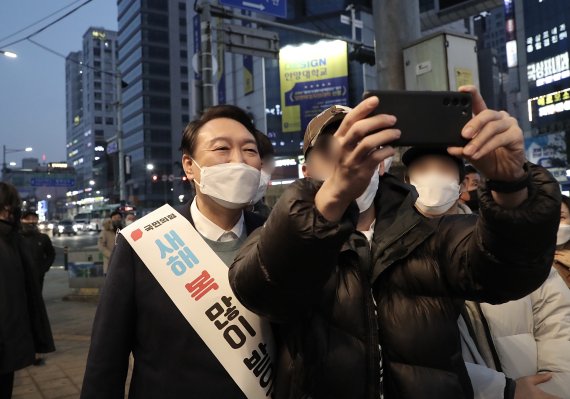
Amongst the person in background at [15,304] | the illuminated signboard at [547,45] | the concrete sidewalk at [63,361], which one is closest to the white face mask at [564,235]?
the person in background at [15,304]

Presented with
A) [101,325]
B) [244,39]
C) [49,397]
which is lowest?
[49,397]

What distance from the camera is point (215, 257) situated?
2012 millimetres

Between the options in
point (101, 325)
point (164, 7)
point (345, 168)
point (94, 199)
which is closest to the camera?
point (345, 168)

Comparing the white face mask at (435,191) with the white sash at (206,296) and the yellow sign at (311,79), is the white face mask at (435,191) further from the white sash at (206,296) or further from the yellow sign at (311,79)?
the yellow sign at (311,79)

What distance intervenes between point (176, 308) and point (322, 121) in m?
0.99

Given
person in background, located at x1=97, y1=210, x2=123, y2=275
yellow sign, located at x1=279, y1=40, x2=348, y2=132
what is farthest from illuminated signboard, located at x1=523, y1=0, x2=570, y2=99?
person in background, located at x1=97, y1=210, x2=123, y2=275

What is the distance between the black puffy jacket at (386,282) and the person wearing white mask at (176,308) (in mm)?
487

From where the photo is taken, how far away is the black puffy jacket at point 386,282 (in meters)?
1.11

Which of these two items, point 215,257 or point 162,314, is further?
point 215,257

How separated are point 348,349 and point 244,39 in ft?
31.8

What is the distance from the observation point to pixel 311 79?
17.9 m

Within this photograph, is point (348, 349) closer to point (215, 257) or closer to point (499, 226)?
point (499, 226)

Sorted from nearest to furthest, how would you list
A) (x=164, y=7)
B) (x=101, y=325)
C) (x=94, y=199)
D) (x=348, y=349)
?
(x=348, y=349) → (x=101, y=325) → (x=164, y=7) → (x=94, y=199)

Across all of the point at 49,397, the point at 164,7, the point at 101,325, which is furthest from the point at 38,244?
the point at 164,7
